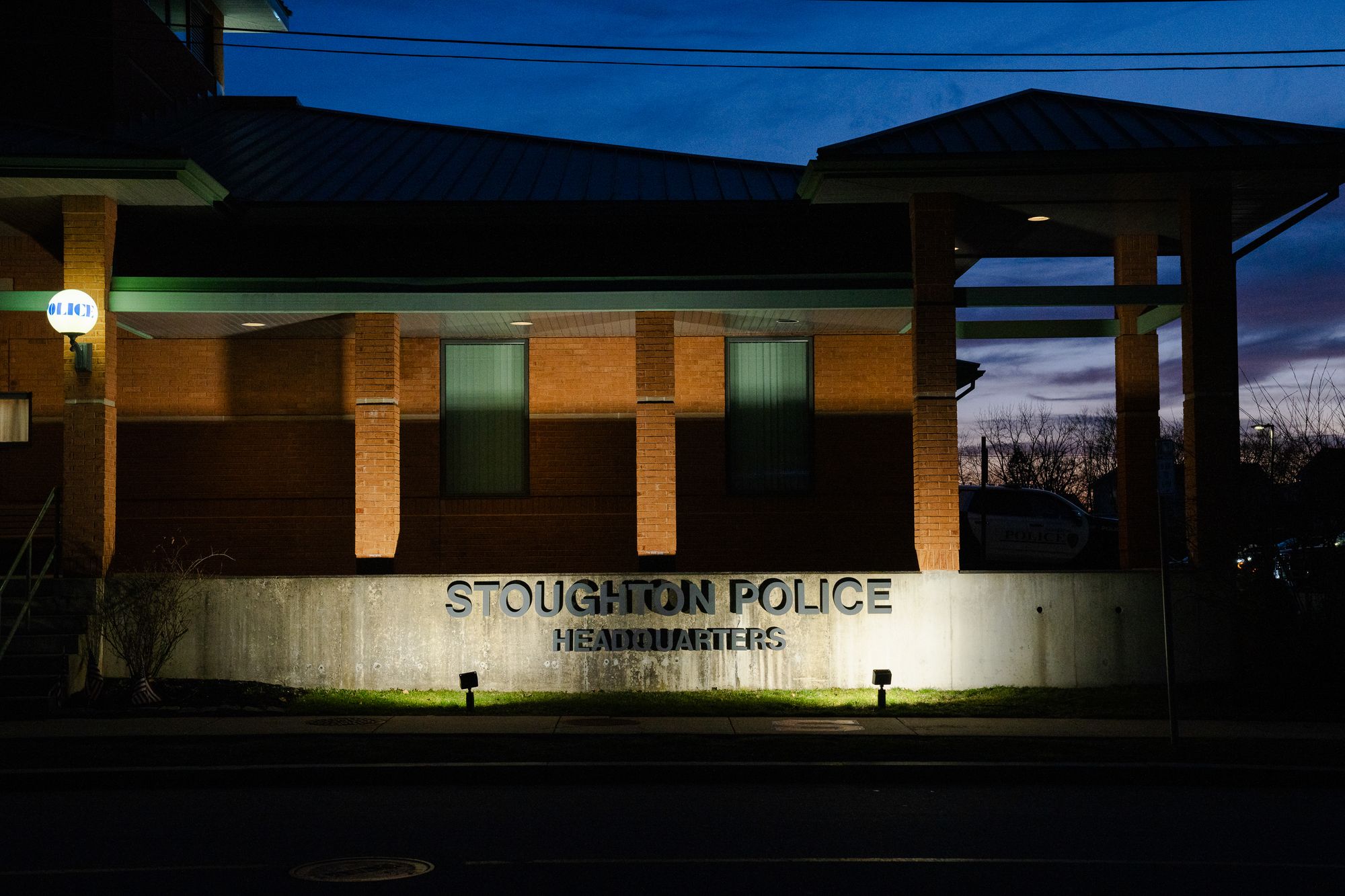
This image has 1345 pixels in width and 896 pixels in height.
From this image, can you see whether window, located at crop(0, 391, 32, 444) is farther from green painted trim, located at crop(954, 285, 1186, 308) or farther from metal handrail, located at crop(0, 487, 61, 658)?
green painted trim, located at crop(954, 285, 1186, 308)

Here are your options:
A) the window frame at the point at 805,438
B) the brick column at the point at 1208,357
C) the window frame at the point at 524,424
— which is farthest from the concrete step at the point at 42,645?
the brick column at the point at 1208,357

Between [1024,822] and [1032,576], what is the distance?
6.31m

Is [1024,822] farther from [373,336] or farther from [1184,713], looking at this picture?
[373,336]

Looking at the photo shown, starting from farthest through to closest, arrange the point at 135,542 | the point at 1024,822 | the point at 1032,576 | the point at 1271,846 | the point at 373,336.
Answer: the point at 135,542
the point at 373,336
the point at 1032,576
the point at 1024,822
the point at 1271,846

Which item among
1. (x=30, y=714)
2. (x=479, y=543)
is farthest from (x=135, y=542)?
(x=30, y=714)

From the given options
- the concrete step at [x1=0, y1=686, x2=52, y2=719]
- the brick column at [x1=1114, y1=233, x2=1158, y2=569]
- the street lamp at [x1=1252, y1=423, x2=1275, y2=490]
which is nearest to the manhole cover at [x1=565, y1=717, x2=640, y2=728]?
the concrete step at [x1=0, y1=686, x2=52, y2=719]

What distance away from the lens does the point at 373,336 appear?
16.0 meters

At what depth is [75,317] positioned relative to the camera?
14.2m

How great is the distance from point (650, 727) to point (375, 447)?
19.5 ft

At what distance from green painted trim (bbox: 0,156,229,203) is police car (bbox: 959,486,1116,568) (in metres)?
14.8

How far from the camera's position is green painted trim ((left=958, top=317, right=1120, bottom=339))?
1680 centimetres

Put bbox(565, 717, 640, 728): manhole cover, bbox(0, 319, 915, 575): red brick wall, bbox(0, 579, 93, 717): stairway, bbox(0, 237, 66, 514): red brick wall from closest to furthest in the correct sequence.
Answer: bbox(565, 717, 640, 728): manhole cover, bbox(0, 579, 93, 717): stairway, bbox(0, 237, 66, 514): red brick wall, bbox(0, 319, 915, 575): red brick wall

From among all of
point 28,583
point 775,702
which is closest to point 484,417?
point 28,583

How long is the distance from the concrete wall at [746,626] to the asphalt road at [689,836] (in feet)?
14.4
